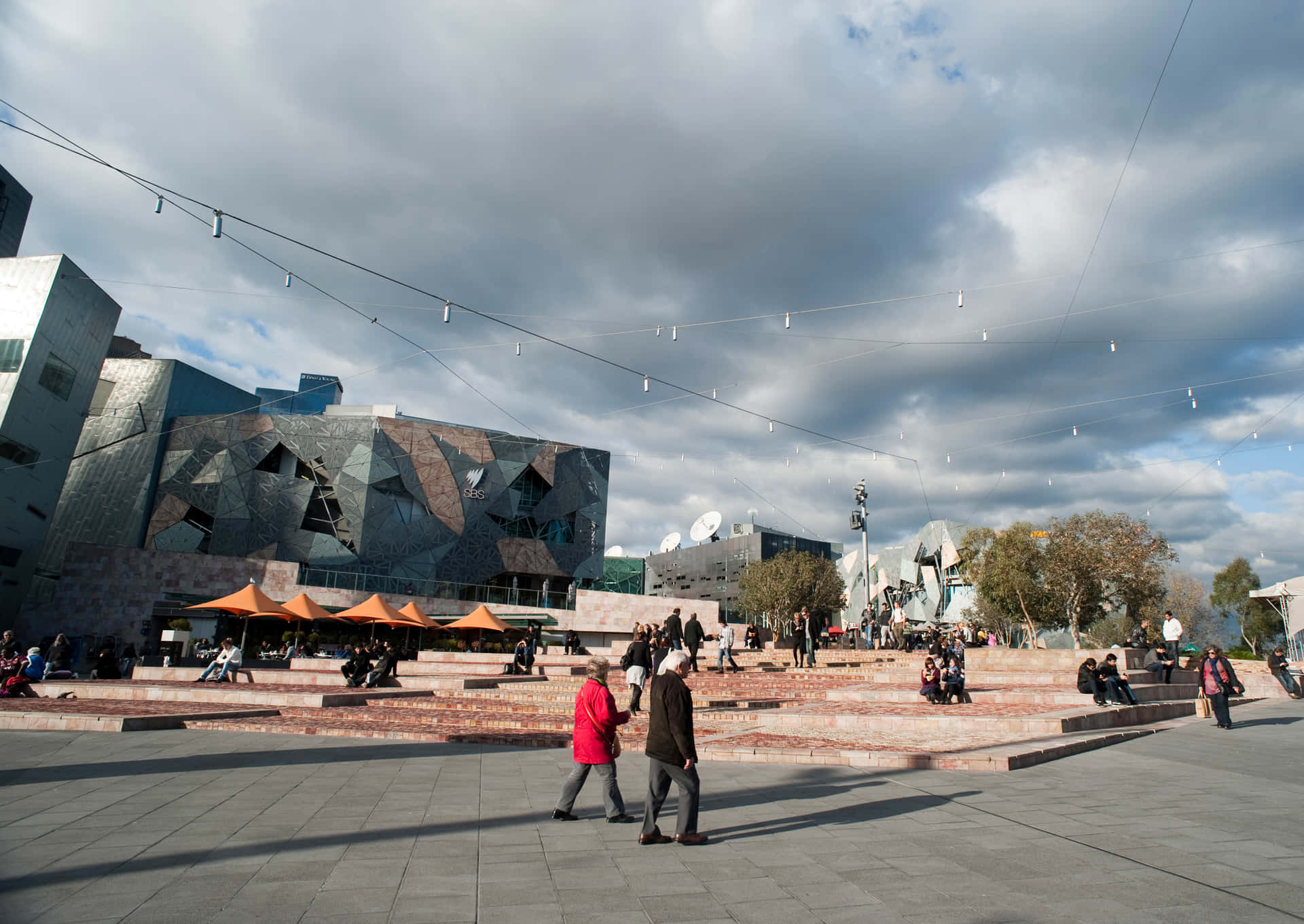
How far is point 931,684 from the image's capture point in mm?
14641

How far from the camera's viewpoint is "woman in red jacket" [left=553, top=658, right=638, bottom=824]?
598cm

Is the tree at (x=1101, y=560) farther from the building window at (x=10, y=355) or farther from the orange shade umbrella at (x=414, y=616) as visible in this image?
the building window at (x=10, y=355)

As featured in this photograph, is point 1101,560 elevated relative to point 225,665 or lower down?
elevated

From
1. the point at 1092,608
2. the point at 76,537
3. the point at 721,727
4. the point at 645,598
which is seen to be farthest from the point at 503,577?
the point at 721,727

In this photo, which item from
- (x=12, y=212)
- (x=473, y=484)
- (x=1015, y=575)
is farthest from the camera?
(x=12, y=212)

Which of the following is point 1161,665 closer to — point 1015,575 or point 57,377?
point 1015,575

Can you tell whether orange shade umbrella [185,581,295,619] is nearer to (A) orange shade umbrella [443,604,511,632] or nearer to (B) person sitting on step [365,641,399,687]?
(A) orange shade umbrella [443,604,511,632]

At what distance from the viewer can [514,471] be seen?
4972 cm

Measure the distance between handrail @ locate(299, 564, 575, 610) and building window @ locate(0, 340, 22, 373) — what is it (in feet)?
48.5

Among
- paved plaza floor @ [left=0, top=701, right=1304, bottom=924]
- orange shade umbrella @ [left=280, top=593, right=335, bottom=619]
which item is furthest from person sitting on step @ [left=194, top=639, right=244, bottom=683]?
paved plaza floor @ [left=0, top=701, right=1304, bottom=924]

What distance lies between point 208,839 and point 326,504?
42260 mm

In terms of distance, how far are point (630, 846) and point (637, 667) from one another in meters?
6.93

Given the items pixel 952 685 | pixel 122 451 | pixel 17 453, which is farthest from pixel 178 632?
pixel 952 685

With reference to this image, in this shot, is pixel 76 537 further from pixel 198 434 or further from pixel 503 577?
pixel 503 577
